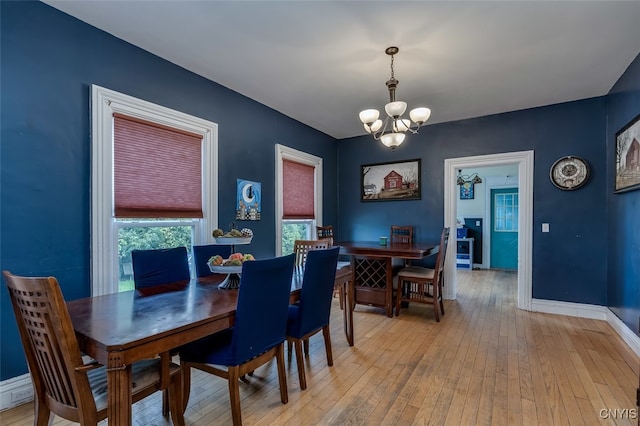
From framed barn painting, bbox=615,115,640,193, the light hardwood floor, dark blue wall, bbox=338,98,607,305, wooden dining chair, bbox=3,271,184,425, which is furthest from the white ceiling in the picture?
the light hardwood floor

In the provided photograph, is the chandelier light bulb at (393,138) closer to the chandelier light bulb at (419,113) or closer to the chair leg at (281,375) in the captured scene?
the chandelier light bulb at (419,113)

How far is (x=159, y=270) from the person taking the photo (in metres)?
2.33

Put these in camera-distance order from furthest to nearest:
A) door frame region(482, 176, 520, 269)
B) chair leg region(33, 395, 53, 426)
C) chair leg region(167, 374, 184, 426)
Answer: door frame region(482, 176, 520, 269) → chair leg region(167, 374, 184, 426) → chair leg region(33, 395, 53, 426)

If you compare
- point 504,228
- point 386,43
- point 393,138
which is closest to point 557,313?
point 393,138

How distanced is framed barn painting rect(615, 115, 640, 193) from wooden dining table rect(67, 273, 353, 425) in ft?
10.5

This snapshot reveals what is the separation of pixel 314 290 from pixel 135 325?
1.12 metres

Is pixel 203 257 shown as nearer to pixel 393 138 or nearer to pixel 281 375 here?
pixel 281 375

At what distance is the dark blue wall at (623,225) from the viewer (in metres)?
2.73

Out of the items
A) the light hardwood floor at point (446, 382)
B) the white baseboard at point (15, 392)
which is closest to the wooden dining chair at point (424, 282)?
the light hardwood floor at point (446, 382)

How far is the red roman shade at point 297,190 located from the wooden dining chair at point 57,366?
9.63 ft

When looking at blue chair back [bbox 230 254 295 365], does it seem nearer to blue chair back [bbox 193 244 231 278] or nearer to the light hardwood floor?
the light hardwood floor

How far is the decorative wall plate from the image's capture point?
3697 mm

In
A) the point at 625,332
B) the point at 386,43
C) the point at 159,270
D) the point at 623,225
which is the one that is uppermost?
the point at 386,43

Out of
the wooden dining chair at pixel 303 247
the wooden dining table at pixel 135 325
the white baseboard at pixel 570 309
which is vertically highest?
the wooden dining chair at pixel 303 247
